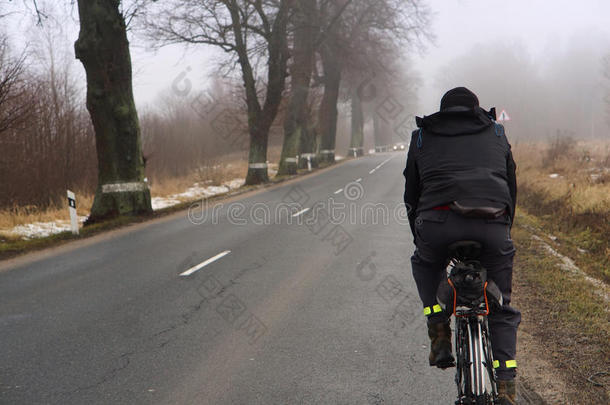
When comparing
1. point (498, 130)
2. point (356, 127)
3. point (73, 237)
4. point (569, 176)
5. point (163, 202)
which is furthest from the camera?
point (356, 127)

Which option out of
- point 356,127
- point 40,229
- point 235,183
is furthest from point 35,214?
point 356,127

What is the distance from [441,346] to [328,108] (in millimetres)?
37057

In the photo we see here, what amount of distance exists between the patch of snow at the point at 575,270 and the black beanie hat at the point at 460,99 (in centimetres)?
363

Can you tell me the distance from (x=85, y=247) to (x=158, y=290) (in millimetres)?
4585

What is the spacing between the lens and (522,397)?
3.69 meters

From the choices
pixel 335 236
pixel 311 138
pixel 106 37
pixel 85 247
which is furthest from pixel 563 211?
pixel 311 138

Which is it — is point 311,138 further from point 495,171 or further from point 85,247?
point 495,171

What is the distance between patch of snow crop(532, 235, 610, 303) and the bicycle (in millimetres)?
3443

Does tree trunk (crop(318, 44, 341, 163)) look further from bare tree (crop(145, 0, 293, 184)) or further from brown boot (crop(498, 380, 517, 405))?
brown boot (crop(498, 380, 517, 405))

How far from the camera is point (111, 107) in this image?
46.7 ft

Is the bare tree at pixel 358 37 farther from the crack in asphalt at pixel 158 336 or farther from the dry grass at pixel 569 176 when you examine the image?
the crack in asphalt at pixel 158 336

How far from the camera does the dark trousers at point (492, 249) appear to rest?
2883 millimetres

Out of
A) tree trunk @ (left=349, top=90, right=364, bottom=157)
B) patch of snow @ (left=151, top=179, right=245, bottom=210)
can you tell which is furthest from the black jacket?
tree trunk @ (left=349, top=90, right=364, bottom=157)

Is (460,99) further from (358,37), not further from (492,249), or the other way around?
(358,37)
